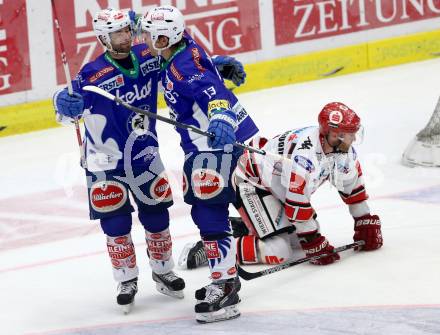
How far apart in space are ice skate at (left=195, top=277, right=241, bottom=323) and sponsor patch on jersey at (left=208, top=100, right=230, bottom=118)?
0.83 m

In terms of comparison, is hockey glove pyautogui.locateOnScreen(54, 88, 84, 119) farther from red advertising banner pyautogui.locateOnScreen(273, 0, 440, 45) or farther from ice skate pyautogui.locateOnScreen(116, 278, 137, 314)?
red advertising banner pyautogui.locateOnScreen(273, 0, 440, 45)

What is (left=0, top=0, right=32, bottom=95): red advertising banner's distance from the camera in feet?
31.2

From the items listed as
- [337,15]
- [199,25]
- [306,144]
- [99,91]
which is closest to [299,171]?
[306,144]

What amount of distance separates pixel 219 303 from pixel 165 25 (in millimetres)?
1320

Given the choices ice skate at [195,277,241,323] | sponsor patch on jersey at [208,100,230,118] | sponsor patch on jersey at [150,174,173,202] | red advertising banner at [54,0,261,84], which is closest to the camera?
sponsor patch on jersey at [208,100,230,118]

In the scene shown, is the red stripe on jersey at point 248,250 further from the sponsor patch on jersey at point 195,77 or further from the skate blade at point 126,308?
the sponsor patch on jersey at point 195,77

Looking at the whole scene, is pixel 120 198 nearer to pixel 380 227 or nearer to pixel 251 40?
pixel 380 227

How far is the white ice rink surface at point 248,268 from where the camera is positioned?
492 cm

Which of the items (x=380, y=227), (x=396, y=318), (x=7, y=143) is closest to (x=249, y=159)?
(x=380, y=227)

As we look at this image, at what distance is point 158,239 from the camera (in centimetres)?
543

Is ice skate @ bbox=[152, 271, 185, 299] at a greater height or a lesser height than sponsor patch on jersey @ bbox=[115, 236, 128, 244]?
lesser

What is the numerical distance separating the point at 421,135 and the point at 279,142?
2307mm

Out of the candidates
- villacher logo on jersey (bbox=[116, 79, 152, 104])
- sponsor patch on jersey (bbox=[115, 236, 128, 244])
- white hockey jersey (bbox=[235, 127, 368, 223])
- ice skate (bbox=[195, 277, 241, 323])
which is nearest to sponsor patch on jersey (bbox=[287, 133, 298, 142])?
white hockey jersey (bbox=[235, 127, 368, 223])

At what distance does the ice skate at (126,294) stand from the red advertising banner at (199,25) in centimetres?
478
